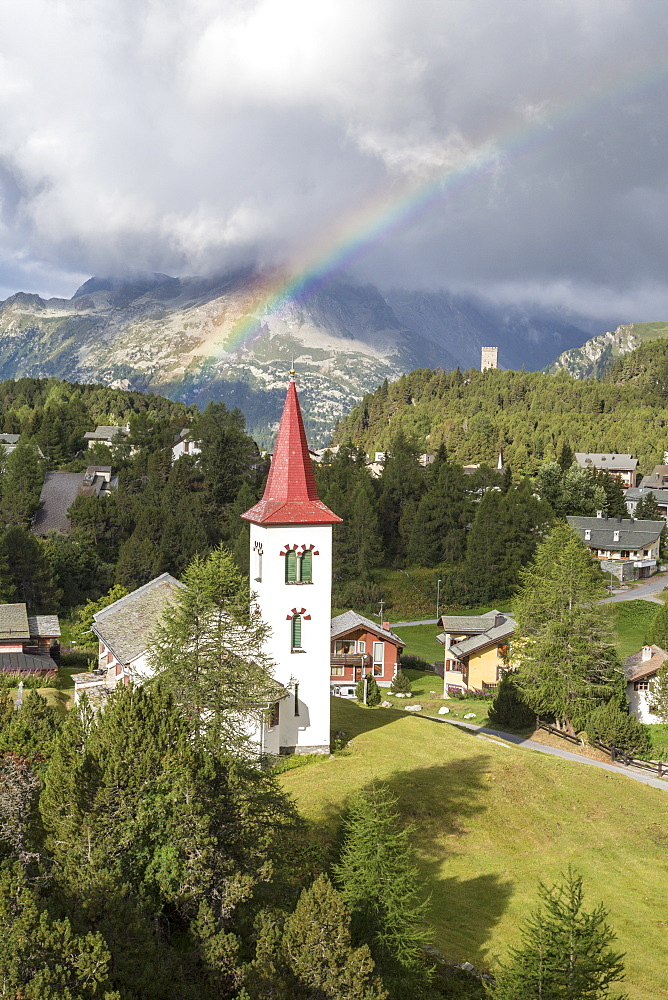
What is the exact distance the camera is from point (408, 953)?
16922 millimetres

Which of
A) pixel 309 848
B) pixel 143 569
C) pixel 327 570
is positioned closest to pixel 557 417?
pixel 143 569

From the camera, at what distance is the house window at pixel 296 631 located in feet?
119

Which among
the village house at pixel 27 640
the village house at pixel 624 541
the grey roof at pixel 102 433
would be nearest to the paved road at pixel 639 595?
the village house at pixel 624 541

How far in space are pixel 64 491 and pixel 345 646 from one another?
62.3 meters

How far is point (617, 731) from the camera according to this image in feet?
158

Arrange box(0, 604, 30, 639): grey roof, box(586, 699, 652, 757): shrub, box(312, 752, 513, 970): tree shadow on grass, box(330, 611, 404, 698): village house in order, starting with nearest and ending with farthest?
box(312, 752, 513, 970): tree shadow on grass
box(586, 699, 652, 757): shrub
box(0, 604, 30, 639): grey roof
box(330, 611, 404, 698): village house

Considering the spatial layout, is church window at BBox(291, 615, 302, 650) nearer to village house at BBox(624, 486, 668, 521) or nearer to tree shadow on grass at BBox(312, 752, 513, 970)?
tree shadow on grass at BBox(312, 752, 513, 970)

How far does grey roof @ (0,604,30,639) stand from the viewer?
179 ft

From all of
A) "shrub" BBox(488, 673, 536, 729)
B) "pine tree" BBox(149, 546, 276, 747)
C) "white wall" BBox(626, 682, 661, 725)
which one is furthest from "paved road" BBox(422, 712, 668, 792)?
"pine tree" BBox(149, 546, 276, 747)

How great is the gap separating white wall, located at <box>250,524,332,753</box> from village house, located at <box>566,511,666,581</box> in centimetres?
8345

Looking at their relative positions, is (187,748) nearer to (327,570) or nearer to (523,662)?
(327,570)

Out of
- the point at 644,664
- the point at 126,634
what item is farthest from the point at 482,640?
the point at 126,634

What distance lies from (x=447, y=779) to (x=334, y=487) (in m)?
78.2

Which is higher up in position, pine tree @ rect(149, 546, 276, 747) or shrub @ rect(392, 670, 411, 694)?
pine tree @ rect(149, 546, 276, 747)
